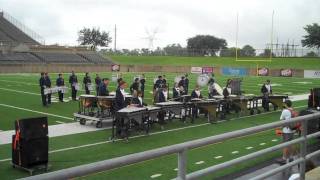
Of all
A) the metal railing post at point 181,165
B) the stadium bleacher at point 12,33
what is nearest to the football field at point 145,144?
the metal railing post at point 181,165

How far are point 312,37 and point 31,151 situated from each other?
70.5m

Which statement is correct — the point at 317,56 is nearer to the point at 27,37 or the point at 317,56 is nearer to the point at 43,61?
the point at 43,61

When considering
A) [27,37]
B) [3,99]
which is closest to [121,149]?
[3,99]

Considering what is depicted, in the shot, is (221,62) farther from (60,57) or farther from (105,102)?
(105,102)

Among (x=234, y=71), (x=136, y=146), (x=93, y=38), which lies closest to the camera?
(x=136, y=146)

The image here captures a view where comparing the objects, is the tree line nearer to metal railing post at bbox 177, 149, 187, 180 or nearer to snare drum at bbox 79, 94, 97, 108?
snare drum at bbox 79, 94, 97, 108

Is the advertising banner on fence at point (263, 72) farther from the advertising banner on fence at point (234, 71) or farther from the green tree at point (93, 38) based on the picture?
the green tree at point (93, 38)

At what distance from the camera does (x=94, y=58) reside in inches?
3049

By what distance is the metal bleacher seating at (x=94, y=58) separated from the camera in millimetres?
75781

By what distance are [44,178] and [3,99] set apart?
24150 mm

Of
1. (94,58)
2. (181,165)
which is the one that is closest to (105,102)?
(181,165)

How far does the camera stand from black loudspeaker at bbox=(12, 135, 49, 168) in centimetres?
905

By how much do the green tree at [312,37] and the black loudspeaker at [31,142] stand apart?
227 feet

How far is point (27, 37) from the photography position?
82.8 metres
